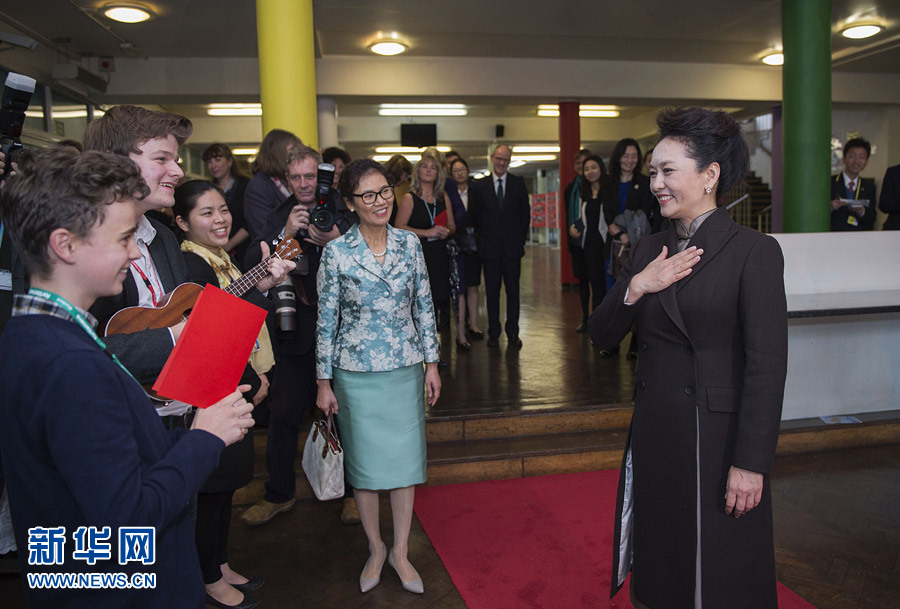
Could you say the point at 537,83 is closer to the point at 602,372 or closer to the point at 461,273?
the point at 461,273

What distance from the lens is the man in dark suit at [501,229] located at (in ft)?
20.3

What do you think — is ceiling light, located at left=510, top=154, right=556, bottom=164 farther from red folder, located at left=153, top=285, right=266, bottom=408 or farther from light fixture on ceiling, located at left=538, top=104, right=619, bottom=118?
red folder, located at left=153, top=285, right=266, bottom=408

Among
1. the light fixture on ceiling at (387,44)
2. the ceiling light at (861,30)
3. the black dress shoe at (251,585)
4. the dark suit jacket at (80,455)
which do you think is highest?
the light fixture on ceiling at (387,44)

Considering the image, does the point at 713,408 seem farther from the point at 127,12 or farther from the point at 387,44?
the point at 387,44

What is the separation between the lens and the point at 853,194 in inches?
267

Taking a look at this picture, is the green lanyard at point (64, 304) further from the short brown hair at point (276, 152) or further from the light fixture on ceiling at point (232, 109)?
the light fixture on ceiling at point (232, 109)

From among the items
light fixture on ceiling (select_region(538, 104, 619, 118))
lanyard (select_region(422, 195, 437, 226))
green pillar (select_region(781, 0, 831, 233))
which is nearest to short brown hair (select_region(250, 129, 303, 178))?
lanyard (select_region(422, 195, 437, 226))

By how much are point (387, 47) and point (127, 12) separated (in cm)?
317

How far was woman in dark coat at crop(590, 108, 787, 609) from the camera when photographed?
1.70 meters

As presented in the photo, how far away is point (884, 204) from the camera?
20.3 ft

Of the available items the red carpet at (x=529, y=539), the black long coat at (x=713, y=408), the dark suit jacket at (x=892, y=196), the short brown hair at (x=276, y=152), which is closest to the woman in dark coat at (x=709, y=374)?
the black long coat at (x=713, y=408)

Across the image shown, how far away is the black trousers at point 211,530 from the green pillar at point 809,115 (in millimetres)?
5439

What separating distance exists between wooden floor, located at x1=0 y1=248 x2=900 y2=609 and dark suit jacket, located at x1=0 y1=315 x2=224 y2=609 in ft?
A: 5.35

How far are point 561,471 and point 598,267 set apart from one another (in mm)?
2840
